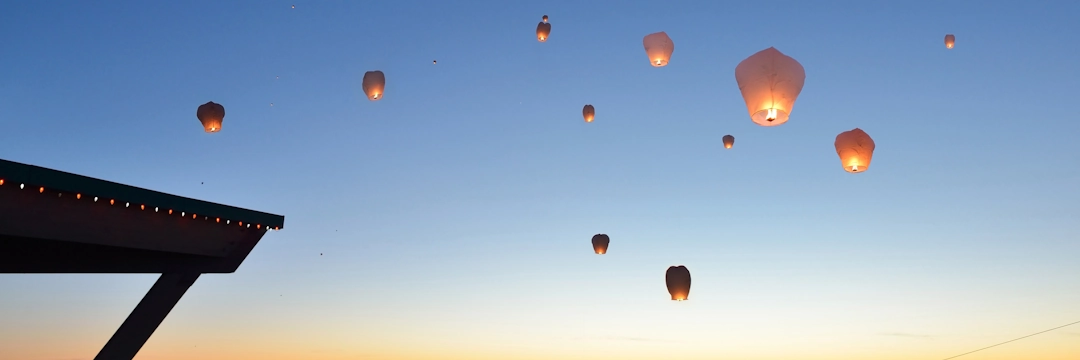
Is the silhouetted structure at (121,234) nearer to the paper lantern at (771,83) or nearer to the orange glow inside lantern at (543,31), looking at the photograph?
the orange glow inside lantern at (543,31)

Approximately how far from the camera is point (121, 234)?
12.7 m

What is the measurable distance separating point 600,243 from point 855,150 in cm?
968

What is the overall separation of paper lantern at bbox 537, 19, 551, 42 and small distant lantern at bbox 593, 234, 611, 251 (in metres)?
5.21

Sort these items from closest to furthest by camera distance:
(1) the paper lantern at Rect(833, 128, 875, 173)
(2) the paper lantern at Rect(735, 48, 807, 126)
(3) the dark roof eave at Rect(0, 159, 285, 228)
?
(2) the paper lantern at Rect(735, 48, 807, 126), (1) the paper lantern at Rect(833, 128, 875, 173), (3) the dark roof eave at Rect(0, 159, 285, 228)

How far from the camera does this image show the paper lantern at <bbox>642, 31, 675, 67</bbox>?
14461 millimetres

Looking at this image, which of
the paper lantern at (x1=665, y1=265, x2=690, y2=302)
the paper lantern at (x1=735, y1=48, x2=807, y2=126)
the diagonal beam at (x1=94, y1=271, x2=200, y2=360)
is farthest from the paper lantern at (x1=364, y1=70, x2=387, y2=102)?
the paper lantern at (x1=735, y1=48, x2=807, y2=126)

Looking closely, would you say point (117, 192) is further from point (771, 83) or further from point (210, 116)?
point (771, 83)

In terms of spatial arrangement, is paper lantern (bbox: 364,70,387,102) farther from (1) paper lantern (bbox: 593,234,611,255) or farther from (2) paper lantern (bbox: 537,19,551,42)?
(1) paper lantern (bbox: 593,234,611,255)

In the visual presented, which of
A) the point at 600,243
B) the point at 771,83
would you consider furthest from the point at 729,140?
the point at 771,83

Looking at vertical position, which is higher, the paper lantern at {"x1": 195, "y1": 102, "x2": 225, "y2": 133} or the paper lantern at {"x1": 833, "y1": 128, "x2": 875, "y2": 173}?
the paper lantern at {"x1": 195, "y1": 102, "x2": 225, "y2": 133}

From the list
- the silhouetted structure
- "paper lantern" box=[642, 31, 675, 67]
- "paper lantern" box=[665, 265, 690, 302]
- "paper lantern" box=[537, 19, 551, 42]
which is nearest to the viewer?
the silhouetted structure

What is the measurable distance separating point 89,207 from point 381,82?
18.5ft

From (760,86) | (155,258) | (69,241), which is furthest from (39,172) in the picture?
(760,86)

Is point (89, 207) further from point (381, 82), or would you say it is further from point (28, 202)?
point (381, 82)
